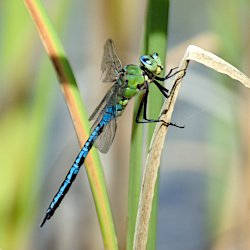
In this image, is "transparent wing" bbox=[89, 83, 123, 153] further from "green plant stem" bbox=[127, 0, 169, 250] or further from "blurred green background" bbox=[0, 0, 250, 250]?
"green plant stem" bbox=[127, 0, 169, 250]

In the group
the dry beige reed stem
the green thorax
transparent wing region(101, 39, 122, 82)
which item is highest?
transparent wing region(101, 39, 122, 82)

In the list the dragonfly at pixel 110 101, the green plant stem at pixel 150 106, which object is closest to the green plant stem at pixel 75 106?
the green plant stem at pixel 150 106

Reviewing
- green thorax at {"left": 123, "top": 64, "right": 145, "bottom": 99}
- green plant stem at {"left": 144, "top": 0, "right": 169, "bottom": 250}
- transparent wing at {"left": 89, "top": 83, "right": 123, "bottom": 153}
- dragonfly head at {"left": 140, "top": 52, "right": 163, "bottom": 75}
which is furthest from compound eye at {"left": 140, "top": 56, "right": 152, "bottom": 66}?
transparent wing at {"left": 89, "top": 83, "right": 123, "bottom": 153}

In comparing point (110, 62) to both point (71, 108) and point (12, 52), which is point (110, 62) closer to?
point (12, 52)

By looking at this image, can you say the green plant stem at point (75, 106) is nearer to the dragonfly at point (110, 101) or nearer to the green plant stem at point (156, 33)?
the green plant stem at point (156, 33)

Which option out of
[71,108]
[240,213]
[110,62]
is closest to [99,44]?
[110,62]

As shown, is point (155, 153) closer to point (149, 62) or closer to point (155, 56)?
point (155, 56)
